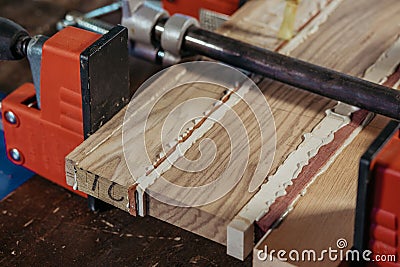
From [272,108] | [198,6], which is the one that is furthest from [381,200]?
[198,6]

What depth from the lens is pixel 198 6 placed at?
5.36 feet

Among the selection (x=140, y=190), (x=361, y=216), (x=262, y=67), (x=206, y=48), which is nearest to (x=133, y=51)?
(x=206, y=48)

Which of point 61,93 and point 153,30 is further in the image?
point 153,30

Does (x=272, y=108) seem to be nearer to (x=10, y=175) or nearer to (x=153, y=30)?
(x=153, y=30)

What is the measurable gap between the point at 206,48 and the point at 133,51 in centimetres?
18

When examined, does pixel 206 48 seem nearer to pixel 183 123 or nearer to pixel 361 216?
pixel 183 123

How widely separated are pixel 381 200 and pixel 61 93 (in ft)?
1.69

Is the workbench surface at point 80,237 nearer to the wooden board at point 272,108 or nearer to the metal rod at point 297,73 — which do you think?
the wooden board at point 272,108

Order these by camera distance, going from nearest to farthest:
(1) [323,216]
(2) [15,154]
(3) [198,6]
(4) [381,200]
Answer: (4) [381,200] → (1) [323,216] → (2) [15,154] → (3) [198,6]

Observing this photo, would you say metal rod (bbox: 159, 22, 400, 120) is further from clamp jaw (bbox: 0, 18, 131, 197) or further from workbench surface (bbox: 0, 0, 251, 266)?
workbench surface (bbox: 0, 0, 251, 266)

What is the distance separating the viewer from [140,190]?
104cm

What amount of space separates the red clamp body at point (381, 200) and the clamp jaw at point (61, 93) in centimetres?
43

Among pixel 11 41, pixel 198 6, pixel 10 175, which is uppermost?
pixel 11 41

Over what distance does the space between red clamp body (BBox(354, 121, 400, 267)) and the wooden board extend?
0.17 metres
